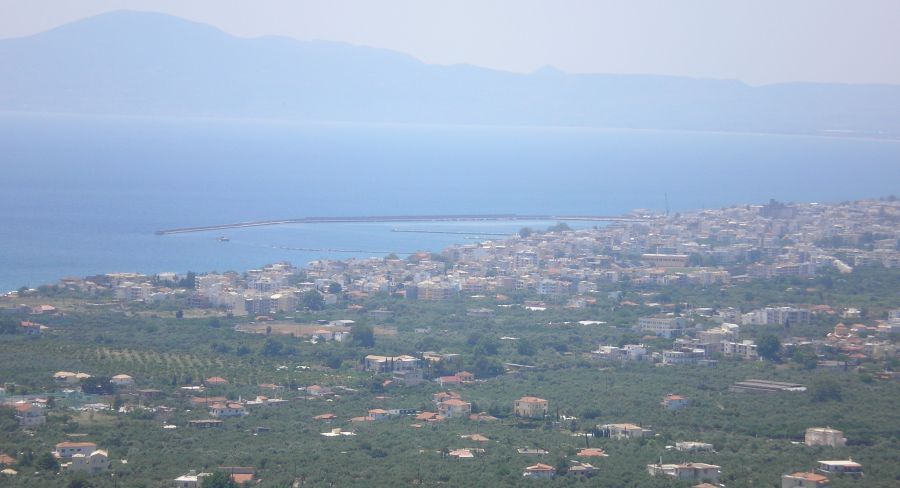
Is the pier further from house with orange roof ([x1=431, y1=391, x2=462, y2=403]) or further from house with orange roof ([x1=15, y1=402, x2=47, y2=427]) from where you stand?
house with orange roof ([x1=15, y1=402, x2=47, y2=427])

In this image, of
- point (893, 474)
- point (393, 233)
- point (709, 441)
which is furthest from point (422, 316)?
point (393, 233)

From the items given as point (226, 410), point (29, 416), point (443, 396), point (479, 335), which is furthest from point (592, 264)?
point (29, 416)

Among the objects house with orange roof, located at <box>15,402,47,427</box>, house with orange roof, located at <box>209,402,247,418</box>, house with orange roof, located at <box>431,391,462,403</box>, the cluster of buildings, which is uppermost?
the cluster of buildings

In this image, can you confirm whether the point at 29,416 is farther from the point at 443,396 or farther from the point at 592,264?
the point at 592,264

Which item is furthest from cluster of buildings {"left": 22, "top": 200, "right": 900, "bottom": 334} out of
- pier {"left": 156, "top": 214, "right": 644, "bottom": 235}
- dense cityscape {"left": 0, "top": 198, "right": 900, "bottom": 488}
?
pier {"left": 156, "top": 214, "right": 644, "bottom": 235}

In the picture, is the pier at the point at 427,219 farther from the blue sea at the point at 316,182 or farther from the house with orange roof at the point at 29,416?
the house with orange roof at the point at 29,416

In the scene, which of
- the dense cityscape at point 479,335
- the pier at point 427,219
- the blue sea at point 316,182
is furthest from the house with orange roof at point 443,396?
the pier at point 427,219

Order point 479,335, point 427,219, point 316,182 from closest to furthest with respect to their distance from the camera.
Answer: point 479,335 < point 427,219 < point 316,182

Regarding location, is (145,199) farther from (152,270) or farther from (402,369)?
(402,369)

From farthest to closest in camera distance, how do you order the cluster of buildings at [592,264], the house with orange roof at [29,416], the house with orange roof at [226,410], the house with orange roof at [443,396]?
the cluster of buildings at [592,264], the house with orange roof at [443,396], the house with orange roof at [226,410], the house with orange roof at [29,416]
